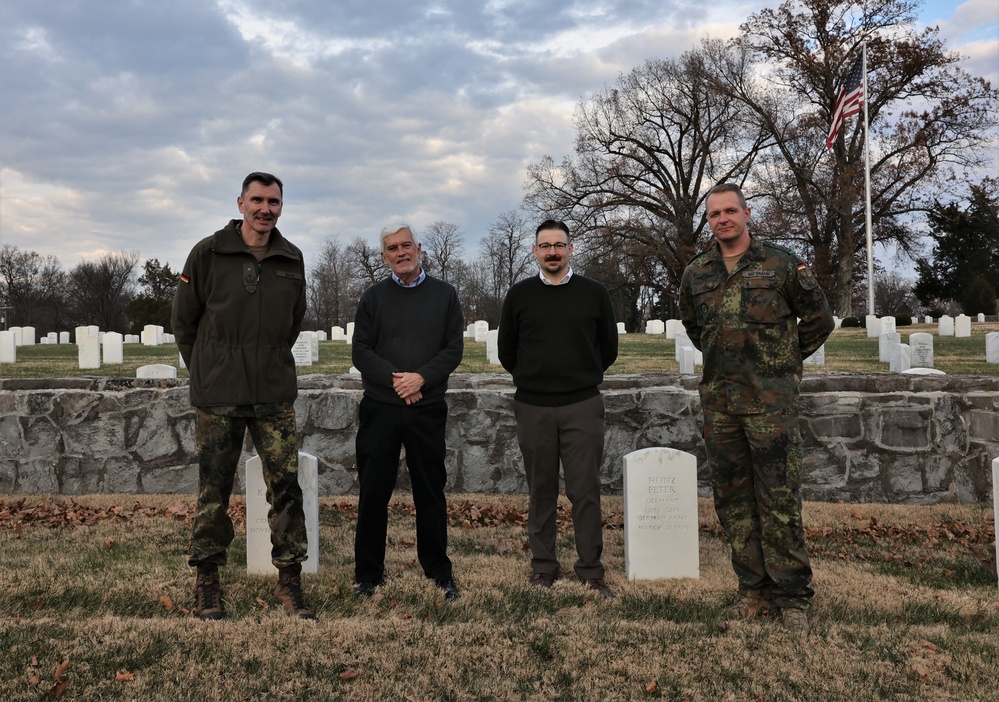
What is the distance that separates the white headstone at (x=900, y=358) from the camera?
10.9m

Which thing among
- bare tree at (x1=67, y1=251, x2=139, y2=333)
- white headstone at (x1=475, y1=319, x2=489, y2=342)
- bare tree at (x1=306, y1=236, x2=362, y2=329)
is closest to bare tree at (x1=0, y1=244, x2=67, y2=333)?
bare tree at (x1=67, y1=251, x2=139, y2=333)

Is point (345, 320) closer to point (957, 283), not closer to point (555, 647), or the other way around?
point (957, 283)

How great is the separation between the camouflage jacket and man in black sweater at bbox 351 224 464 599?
1371 millimetres

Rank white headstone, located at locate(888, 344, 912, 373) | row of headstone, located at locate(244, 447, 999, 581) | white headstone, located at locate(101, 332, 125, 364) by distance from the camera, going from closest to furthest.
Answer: row of headstone, located at locate(244, 447, 999, 581), white headstone, located at locate(888, 344, 912, 373), white headstone, located at locate(101, 332, 125, 364)

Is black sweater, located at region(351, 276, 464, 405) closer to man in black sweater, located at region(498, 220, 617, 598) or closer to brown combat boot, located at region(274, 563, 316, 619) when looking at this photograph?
man in black sweater, located at region(498, 220, 617, 598)

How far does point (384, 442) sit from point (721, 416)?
1738 mm

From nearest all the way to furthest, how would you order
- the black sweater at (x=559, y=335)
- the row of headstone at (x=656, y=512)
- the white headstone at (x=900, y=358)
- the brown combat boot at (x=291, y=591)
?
the brown combat boot at (x=291, y=591) < the black sweater at (x=559, y=335) < the row of headstone at (x=656, y=512) < the white headstone at (x=900, y=358)

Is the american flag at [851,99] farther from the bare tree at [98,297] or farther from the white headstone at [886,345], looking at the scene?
the bare tree at [98,297]

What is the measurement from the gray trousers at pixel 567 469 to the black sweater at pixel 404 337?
0.56 m

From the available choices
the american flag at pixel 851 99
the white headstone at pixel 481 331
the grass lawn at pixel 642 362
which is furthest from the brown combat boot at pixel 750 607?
the american flag at pixel 851 99

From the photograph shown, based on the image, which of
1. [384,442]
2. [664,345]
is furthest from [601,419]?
[664,345]

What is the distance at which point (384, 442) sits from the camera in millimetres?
4027

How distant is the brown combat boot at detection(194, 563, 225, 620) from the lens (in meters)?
3.68

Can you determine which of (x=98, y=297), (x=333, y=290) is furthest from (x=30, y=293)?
(x=333, y=290)
